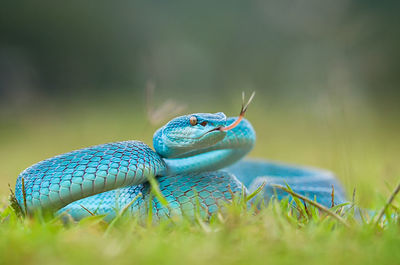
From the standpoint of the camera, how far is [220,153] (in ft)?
10.7

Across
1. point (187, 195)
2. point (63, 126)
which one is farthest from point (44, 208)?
→ point (63, 126)

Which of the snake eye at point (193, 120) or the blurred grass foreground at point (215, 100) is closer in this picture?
the blurred grass foreground at point (215, 100)

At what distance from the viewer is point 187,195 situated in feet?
7.66

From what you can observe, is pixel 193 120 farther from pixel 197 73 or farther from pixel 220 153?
pixel 197 73

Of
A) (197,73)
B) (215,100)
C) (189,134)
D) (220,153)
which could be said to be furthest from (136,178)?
(197,73)

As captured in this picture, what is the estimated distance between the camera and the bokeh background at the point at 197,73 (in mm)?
6590

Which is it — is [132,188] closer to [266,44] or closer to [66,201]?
Result: [66,201]

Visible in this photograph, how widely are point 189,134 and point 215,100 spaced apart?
10905mm

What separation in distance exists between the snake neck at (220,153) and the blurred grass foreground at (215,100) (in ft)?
1.10

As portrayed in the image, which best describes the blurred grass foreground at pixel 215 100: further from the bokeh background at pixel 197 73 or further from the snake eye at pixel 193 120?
the snake eye at pixel 193 120

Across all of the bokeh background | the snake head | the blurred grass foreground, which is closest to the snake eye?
the snake head

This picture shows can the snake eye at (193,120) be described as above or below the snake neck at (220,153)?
above

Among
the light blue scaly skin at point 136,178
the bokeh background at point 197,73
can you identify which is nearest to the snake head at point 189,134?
the light blue scaly skin at point 136,178

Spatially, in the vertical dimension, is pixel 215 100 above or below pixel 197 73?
below
